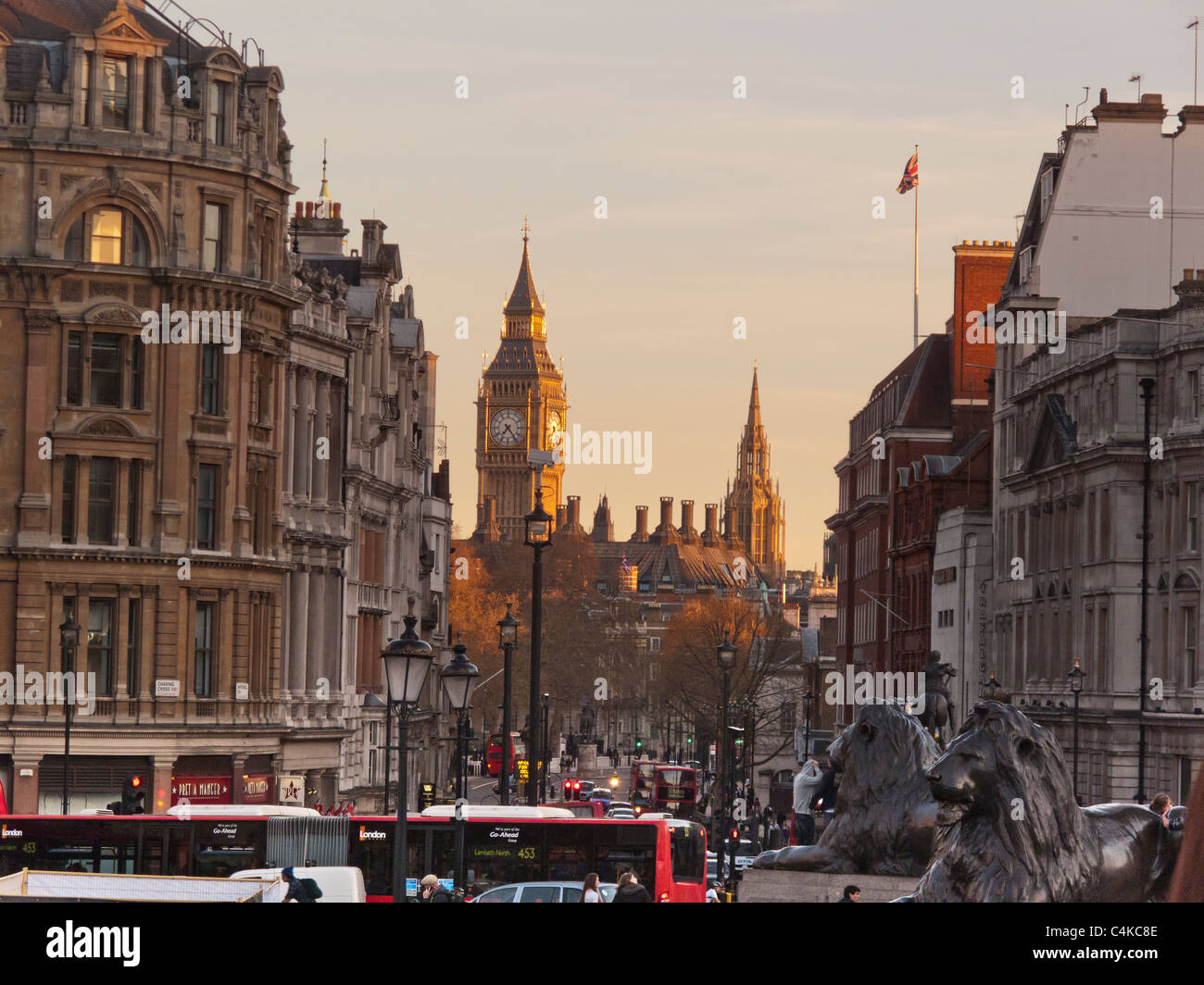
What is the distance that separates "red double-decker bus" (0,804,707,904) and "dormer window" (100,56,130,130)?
19357mm

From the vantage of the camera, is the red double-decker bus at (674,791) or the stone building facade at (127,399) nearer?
the stone building facade at (127,399)

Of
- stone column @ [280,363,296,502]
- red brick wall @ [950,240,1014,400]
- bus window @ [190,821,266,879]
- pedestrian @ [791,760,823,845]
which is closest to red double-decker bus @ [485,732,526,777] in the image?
red brick wall @ [950,240,1014,400]

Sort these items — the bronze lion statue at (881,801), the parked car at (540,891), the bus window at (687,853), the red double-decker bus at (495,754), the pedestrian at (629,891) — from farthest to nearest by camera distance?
the red double-decker bus at (495,754) → the bus window at (687,853) → the parked car at (540,891) → the pedestrian at (629,891) → the bronze lion statue at (881,801)

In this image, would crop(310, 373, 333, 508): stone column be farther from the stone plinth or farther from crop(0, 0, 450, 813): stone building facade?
the stone plinth

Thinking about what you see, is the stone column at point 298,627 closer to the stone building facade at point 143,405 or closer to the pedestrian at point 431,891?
the stone building facade at point 143,405

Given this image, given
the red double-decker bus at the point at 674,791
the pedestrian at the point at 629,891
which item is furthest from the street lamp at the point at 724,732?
the red double-decker bus at the point at 674,791

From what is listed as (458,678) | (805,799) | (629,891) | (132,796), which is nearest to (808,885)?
(629,891)

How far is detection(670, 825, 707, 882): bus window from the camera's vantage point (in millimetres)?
40344

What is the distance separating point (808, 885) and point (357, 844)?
1518 centimetres

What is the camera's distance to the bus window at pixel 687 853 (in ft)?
132

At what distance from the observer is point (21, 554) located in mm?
48969

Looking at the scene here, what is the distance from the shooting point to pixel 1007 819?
16.2 meters

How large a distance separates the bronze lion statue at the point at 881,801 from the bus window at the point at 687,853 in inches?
677
